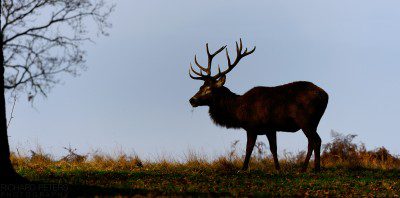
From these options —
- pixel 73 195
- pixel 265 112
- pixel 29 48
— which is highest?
pixel 29 48

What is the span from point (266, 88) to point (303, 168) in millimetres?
2748

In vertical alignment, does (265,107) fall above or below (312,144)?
above

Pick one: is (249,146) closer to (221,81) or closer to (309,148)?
(309,148)

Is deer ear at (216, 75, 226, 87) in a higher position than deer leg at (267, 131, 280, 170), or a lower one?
higher

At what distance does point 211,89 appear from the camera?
61.7ft

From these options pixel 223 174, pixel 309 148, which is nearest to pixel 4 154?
pixel 223 174

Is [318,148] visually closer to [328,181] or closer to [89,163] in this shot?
[328,181]

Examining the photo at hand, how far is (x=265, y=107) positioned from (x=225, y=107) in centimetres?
175

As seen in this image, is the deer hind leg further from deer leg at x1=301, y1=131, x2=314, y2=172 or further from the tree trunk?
the tree trunk

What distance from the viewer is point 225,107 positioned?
1889 centimetres

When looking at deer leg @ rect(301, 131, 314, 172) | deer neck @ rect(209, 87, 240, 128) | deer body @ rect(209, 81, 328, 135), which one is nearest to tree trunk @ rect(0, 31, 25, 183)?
deer body @ rect(209, 81, 328, 135)

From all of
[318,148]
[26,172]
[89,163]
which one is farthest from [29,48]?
[318,148]

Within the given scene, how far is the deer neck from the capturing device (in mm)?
18688

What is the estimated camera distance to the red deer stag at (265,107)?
17.1 m
